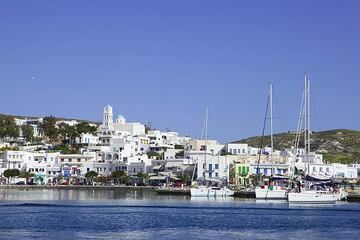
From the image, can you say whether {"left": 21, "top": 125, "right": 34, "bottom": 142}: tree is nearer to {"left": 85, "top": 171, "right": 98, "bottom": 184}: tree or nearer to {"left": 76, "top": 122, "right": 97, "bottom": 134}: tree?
{"left": 76, "top": 122, "right": 97, "bottom": 134}: tree

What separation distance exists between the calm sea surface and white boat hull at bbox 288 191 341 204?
11.0ft

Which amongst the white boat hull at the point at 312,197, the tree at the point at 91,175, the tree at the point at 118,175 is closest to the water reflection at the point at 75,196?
the tree at the point at 118,175

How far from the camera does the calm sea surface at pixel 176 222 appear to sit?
38531mm

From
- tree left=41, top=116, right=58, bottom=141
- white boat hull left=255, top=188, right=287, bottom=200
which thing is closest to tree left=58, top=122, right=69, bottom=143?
tree left=41, top=116, right=58, bottom=141

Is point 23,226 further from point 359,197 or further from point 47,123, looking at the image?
point 47,123

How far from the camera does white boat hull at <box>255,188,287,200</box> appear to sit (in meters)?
72.6

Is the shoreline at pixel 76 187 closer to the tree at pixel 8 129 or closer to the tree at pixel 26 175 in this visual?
the tree at pixel 26 175

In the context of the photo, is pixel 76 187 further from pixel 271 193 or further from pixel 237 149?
pixel 271 193

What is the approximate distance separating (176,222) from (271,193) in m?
29.1

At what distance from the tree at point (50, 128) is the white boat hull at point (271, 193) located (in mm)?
80580

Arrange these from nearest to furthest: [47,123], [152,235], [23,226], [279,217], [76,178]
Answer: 1. [152,235]
2. [23,226]
3. [279,217]
4. [76,178]
5. [47,123]

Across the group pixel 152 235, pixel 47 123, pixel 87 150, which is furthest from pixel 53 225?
pixel 47 123

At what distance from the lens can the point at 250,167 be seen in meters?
113

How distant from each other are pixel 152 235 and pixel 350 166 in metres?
98.5
